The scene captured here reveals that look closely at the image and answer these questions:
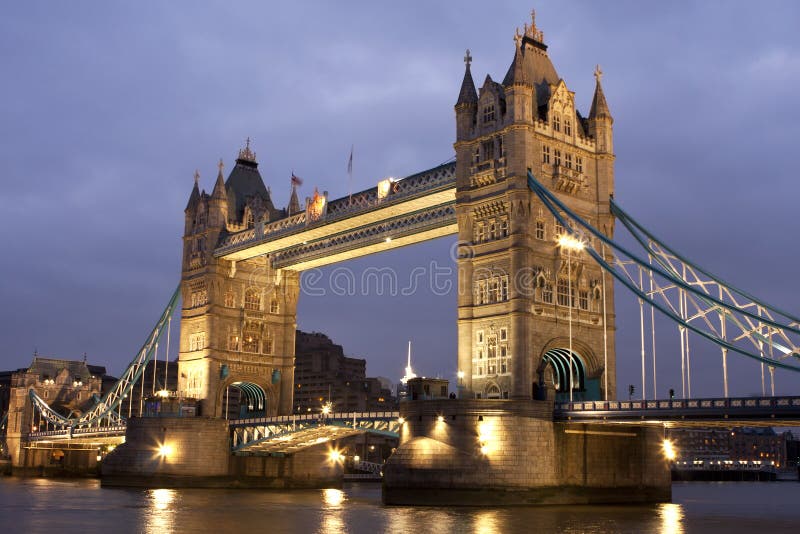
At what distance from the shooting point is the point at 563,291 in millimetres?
60062

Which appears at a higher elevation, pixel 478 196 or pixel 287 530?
pixel 478 196

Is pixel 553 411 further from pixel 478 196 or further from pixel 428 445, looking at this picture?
pixel 478 196

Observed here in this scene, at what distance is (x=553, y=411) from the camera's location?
181ft

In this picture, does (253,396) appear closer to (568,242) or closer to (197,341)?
(197,341)

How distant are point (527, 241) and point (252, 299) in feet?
118

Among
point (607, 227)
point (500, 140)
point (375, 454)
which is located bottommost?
point (375, 454)

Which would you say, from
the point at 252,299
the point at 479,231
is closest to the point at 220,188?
→ the point at 252,299

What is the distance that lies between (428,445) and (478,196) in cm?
1601

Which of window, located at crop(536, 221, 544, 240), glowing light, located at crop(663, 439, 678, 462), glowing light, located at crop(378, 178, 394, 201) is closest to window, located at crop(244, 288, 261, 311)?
glowing light, located at crop(378, 178, 394, 201)

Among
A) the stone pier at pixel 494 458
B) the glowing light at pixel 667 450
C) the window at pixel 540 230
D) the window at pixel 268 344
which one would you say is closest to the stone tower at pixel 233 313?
the window at pixel 268 344

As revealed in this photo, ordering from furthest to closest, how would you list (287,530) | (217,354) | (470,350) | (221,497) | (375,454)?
(375,454)
(217,354)
(221,497)
(470,350)
(287,530)

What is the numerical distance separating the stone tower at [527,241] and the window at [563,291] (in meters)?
0.09

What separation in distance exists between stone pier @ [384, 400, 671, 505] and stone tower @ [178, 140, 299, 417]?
30.5 meters

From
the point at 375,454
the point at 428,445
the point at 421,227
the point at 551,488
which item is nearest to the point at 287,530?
the point at 428,445
